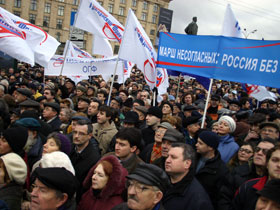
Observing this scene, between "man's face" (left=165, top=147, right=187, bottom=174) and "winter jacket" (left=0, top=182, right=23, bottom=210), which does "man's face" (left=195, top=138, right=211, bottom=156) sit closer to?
"man's face" (left=165, top=147, right=187, bottom=174)

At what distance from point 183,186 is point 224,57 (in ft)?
10.1

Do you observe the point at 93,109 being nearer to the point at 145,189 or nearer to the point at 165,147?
the point at 165,147

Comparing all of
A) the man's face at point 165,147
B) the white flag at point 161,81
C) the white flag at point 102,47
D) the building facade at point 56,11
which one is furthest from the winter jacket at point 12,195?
the building facade at point 56,11

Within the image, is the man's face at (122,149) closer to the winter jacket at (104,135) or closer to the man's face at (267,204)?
the winter jacket at (104,135)

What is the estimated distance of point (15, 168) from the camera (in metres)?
2.63

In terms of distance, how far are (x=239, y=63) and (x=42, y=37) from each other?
17.1 feet

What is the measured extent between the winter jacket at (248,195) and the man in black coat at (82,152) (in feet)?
5.46

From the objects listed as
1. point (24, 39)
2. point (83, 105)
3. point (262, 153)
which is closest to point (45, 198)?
point (262, 153)

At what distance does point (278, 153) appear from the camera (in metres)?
2.72

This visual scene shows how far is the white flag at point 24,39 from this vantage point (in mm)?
6516

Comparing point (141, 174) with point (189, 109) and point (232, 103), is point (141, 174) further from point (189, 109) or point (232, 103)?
point (232, 103)

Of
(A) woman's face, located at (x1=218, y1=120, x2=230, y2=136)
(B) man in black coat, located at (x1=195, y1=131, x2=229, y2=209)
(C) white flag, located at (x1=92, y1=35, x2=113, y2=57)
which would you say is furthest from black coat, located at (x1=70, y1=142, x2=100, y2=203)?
(C) white flag, located at (x1=92, y1=35, x2=113, y2=57)

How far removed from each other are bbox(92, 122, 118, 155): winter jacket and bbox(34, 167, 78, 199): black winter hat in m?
2.17

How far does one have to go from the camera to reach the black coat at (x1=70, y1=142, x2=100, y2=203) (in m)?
3.44
